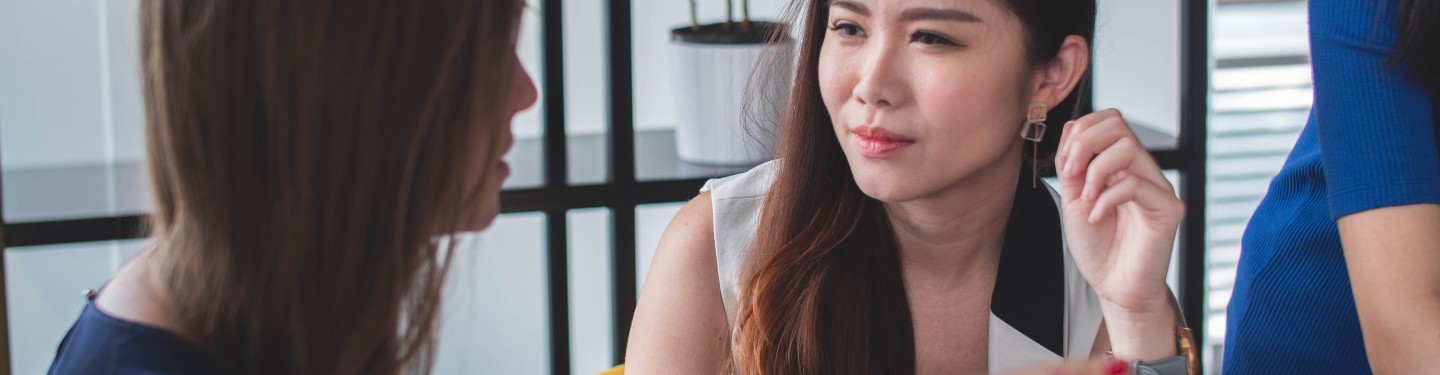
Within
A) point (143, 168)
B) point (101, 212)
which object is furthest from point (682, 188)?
point (143, 168)

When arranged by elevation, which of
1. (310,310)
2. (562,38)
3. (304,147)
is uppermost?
(562,38)

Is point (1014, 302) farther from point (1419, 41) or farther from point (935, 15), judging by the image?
point (1419, 41)

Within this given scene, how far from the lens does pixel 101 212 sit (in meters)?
2.13

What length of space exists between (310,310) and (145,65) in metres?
0.19

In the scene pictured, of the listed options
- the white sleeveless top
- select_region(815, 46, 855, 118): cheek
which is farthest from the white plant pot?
A: select_region(815, 46, 855, 118): cheek

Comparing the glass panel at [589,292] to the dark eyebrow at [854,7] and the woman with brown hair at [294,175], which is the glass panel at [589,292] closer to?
the dark eyebrow at [854,7]

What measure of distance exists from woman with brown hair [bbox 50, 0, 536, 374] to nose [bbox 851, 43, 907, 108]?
581mm

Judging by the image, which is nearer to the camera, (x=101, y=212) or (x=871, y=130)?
(x=871, y=130)

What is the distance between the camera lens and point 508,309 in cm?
257

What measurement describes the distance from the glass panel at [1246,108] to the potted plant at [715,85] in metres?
1.16

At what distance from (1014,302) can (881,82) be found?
350 millimetres

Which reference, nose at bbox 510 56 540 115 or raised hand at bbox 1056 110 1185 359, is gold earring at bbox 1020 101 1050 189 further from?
nose at bbox 510 56 540 115

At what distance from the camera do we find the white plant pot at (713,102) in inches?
89.9

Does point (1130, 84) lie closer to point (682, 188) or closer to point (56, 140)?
point (682, 188)
